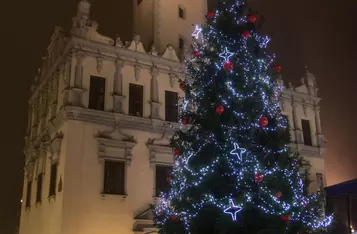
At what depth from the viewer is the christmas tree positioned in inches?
393

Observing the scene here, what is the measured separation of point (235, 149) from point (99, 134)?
1040 cm

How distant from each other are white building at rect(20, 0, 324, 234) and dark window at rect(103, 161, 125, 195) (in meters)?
0.05

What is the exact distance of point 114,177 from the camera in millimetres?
19297

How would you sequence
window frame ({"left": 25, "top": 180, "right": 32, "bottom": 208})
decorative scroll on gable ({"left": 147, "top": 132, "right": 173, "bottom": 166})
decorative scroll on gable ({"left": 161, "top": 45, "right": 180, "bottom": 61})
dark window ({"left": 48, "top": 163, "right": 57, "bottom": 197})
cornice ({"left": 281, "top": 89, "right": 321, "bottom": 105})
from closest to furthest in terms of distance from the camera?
dark window ({"left": 48, "top": 163, "right": 57, "bottom": 197}) → decorative scroll on gable ({"left": 147, "top": 132, "right": 173, "bottom": 166}) → decorative scroll on gable ({"left": 161, "top": 45, "right": 180, "bottom": 61}) → window frame ({"left": 25, "top": 180, "right": 32, "bottom": 208}) → cornice ({"left": 281, "top": 89, "right": 321, "bottom": 105})

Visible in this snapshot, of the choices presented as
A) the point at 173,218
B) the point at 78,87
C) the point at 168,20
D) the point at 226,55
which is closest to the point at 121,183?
the point at 78,87

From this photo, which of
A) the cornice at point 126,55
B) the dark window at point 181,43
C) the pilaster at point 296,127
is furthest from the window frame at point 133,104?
the pilaster at point 296,127

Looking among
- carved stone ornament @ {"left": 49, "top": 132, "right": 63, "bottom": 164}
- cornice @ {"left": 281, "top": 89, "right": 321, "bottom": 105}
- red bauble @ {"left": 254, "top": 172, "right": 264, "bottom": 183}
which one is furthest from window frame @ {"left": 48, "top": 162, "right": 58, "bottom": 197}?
cornice @ {"left": 281, "top": 89, "right": 321, "bottom": 105}

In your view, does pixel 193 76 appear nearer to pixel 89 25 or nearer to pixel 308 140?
pixel 89 25

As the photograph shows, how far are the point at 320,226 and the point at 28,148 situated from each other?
20.3 meters

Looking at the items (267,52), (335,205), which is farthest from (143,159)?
(267,52)

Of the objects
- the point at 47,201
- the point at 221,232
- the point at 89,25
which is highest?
the point at 89,25

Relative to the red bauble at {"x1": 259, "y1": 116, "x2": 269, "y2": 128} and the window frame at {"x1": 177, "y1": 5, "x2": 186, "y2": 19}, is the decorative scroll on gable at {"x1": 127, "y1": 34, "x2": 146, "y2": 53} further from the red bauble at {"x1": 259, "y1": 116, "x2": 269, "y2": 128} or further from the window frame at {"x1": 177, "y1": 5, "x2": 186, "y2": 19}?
the red bauble at {"x1": 259, "y1": 116, "x2": 269, "y2": 128}

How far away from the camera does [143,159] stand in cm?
2011

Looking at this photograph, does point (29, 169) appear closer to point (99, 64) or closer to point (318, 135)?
point (99, 64)
